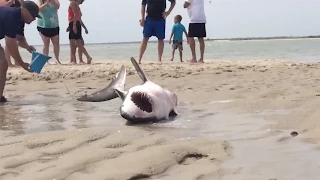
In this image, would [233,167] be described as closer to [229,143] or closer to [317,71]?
[229,143]

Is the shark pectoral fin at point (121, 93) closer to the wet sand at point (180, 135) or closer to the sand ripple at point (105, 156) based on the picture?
the wet sand at point (180, 135)

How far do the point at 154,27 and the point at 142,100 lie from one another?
18.2ft

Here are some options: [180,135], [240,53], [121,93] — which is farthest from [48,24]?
[240,53]

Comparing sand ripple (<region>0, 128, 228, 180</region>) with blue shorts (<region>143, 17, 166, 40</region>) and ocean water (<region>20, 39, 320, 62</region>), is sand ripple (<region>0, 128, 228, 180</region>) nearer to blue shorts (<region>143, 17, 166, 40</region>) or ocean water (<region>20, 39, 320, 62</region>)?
blue shorts (<region>143, 17, 166, 40</region>)

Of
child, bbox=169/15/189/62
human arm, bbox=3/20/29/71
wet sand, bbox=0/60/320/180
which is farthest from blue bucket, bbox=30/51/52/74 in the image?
child, bbox=169/15/189/62

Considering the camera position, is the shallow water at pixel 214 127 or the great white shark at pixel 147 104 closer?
the shallow water at pixel 214 127

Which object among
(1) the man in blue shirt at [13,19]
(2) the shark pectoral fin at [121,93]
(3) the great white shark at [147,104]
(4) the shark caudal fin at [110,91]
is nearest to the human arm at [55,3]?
(1) the man in blue shirt at [13,19]

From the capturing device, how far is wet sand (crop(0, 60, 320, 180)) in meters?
2.68

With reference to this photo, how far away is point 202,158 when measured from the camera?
2965 millimetres

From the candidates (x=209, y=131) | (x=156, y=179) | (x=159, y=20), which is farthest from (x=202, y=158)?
(x=159, y=20)

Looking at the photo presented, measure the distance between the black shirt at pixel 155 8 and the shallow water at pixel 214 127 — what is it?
4081 millimetres

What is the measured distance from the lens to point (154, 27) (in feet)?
32.4

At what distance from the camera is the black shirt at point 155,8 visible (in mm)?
9781

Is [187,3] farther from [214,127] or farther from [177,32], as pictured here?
[214,127]
